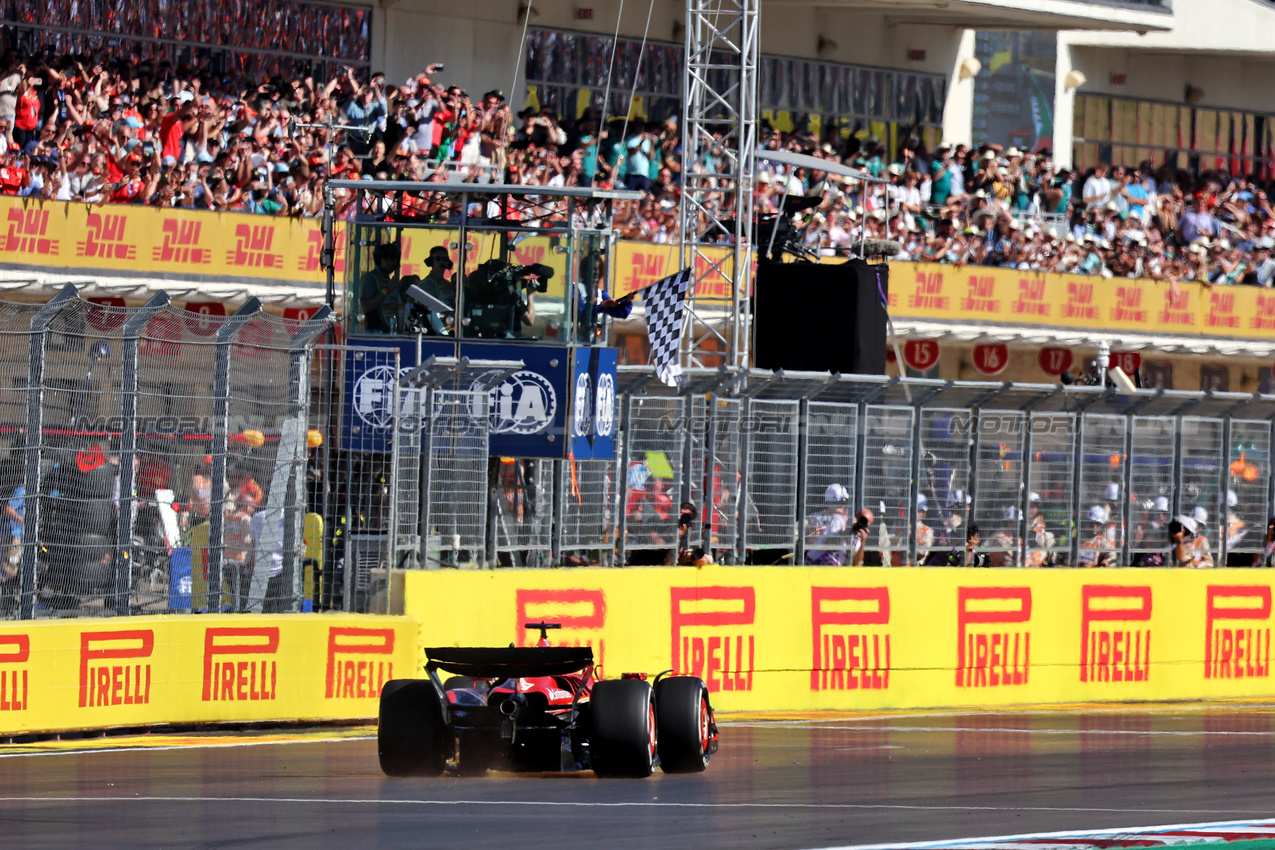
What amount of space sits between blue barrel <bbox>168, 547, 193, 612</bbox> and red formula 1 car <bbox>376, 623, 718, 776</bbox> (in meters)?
2.76

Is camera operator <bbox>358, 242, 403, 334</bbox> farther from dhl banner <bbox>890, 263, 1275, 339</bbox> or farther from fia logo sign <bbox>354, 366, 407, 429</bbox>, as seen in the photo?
dhl banner <bbox>890, 263, 1275, 339</bbox>

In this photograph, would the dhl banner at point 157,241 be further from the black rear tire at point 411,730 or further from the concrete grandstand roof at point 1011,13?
the concrete grandstand roof at point 1011,13

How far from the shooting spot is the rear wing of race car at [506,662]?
10172mm

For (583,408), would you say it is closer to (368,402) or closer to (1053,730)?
(368,402)

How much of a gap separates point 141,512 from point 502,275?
384cm

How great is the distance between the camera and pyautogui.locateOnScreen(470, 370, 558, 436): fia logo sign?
49.5ft

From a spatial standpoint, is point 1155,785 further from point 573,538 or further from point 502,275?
point 502,275

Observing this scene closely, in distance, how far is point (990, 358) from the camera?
33.6m

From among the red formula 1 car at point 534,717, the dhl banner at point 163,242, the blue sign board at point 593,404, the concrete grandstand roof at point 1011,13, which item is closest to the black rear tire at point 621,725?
the red formula 1 car at point 534,717

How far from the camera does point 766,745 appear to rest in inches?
500

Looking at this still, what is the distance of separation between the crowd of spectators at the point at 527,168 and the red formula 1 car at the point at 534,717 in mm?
6139

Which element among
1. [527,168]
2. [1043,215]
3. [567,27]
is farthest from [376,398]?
[1043,215]

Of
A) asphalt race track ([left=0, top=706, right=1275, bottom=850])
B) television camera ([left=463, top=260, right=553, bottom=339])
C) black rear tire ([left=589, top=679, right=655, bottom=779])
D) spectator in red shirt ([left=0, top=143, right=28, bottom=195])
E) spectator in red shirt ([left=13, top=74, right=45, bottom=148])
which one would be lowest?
asphalt race track ([left=0, top=706, right=1275, bottom=850])

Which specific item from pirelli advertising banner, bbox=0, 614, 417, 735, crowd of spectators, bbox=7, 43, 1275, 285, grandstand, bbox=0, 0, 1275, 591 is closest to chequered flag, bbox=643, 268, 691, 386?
grandstand, bbox=0, 0, 1275, 591
